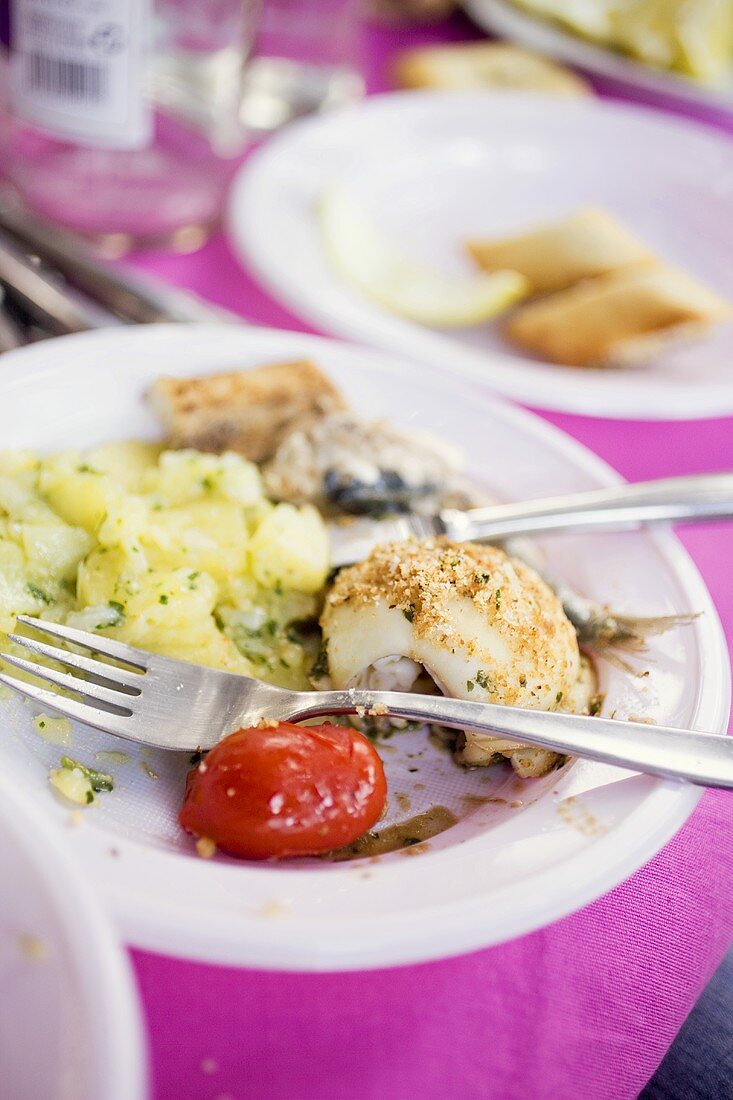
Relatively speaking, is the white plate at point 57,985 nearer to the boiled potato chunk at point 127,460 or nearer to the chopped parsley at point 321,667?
the chopped parsley at point 321,667

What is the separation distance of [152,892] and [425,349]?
1.27 metres

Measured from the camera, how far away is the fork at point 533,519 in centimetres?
146

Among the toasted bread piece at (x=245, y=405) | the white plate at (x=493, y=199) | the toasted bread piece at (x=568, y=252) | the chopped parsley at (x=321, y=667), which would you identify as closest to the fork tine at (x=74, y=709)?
the chopped parsley at (x=321, y=667)

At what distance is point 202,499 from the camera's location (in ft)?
4.69

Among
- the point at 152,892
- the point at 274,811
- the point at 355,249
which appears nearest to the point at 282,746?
the point at 274,811

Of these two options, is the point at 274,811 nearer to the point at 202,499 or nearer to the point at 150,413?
the point at 202,499

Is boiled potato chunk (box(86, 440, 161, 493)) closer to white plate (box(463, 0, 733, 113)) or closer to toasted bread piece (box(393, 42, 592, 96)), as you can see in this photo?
toasted bread piece (box(393, 42, 592, 96))

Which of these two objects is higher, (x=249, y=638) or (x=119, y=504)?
(x=119, y=504)

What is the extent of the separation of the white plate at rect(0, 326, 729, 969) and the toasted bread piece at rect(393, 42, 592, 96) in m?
1.74

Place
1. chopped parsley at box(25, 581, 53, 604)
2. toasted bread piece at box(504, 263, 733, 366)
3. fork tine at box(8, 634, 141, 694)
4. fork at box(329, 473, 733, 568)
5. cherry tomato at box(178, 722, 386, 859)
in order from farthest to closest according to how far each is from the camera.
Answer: toasted bread piece at box(504, 263, 733, 366) → fork at box(329, 473, 733, 568) → chopped parsley at box(25, 581, 53, 604) → fork tine at box(8, 634, 141, 694) → cherry tomato at box(178, 722, 386, 859)

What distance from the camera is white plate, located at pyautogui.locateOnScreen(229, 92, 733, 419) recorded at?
6.31 ft

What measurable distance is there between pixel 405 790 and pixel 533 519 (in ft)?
1.53

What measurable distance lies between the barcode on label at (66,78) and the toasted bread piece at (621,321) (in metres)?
0.97

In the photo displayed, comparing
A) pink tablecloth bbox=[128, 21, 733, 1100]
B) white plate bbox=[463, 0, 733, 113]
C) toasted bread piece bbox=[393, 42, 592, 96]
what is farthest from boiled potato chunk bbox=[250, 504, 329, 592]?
white plate bbox=[463, 0, 733, 113]
